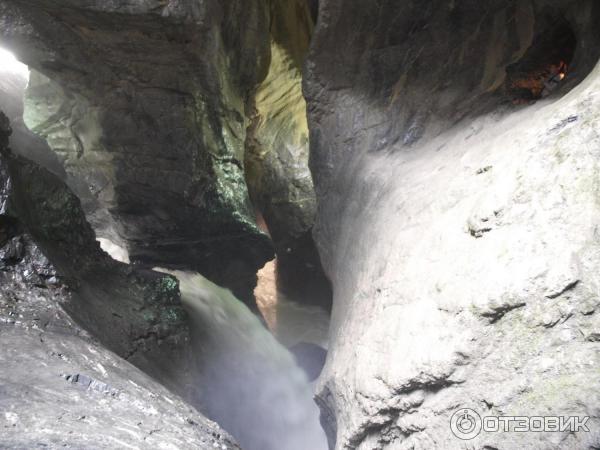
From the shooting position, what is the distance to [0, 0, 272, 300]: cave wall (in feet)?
12.4

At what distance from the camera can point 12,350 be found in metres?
1.79

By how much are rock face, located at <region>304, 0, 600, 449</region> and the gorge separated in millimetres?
→ 11

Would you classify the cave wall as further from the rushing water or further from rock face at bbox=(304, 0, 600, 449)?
rock face at bbox=(304, 0, 600, 449)

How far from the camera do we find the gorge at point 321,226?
1559 mm

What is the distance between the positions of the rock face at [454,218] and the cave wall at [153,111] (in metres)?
1.36

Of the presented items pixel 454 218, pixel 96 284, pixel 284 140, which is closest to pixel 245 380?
pixel 96 284

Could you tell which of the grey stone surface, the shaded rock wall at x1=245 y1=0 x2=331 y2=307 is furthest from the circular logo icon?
the shaded rock wall at x1=245 y1=0 x2=331 y2=307

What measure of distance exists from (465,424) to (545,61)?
2666 millimetres

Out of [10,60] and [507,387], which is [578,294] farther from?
[10,60]

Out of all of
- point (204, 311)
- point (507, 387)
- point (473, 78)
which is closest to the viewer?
point (507, 387)

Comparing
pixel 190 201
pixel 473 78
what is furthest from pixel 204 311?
pixel 473 78

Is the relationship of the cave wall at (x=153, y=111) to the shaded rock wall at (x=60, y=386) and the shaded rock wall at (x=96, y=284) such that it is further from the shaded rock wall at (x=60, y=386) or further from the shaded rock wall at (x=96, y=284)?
the shaded rock wall at (x=60, y=386)

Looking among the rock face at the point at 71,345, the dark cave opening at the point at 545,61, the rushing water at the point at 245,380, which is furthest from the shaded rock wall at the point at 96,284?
the dark cave opening at the point at 545,61

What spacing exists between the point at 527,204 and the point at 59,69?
453 centimetres
